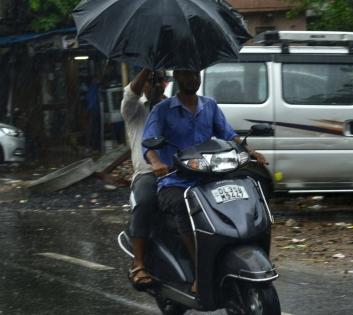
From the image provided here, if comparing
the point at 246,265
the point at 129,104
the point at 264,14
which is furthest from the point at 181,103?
the point at 264,14

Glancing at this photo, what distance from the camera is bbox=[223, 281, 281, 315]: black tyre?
4773mm

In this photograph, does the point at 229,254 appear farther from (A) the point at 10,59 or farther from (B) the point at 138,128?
(A) the point at 10,59

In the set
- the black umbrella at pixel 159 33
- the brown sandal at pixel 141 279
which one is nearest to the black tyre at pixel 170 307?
the brown sandal at pixel 141 279

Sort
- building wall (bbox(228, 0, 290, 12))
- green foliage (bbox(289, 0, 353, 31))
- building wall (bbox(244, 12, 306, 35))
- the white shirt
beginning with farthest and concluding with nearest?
building wall (bbox(244, 12, 306, 35)) < building wall (bbox(228, 0, 290, 12)) < green foliage (bbox(289, 0, 353, 31)) < the white shirt

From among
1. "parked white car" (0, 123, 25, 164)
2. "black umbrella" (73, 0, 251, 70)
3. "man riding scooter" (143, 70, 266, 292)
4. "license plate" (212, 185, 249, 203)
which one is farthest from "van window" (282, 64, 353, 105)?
"parked white car" (0, 123, 25, 164)

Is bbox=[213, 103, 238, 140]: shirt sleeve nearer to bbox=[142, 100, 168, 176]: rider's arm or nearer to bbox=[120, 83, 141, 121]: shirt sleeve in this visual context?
bbox=[142, 100, 168, 176]: rider's arm

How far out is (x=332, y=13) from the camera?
1338cm

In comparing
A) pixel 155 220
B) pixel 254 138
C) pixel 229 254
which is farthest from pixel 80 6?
pixel 254 138

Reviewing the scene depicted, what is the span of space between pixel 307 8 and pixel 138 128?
8.69m

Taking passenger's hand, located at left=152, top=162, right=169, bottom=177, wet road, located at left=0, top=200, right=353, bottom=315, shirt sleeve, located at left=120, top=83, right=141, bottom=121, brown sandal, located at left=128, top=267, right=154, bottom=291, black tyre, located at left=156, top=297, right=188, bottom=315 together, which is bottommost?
wet road, located at left=0, top=200, right=353, bottom=315

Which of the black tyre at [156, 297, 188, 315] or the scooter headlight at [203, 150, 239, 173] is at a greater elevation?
the scooter headlight at [203, 150, 239, 173]

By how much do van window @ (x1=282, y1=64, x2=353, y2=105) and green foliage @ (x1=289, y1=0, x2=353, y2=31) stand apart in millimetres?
2845

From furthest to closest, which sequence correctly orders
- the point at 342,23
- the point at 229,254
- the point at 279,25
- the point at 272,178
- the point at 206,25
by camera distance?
the point at 279,25 < the point at 342,23 < the point at 272,178 < the point at 206,25 < the point at 229,254

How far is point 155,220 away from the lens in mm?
5582
